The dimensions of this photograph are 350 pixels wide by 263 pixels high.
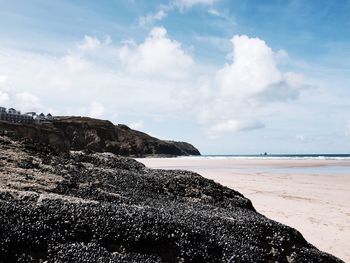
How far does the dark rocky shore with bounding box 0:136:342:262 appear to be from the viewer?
11.3ft

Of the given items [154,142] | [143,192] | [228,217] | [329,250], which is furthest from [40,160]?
[154,142]

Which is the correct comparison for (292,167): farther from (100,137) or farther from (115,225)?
(100,137)

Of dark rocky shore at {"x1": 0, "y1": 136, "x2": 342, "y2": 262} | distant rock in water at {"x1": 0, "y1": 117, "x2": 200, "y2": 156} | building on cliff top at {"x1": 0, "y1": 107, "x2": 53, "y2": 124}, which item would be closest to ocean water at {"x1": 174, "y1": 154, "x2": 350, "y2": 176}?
dark rocky shore at {"x1": 0, "y1": 136, "x2": 342, "y2": 262}

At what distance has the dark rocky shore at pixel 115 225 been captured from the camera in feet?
11.3

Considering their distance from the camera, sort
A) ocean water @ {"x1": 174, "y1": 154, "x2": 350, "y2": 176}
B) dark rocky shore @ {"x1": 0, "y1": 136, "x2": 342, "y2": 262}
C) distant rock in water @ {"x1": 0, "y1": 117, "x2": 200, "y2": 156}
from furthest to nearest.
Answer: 1. distant rock in water @ {"x1": 0, "y1": 117, "x2": 200, "y2": 156}
2. ocean water @ {"x1": 174, "y1": 154, "x2": 350, "y2": 176}
3. dark rocky shore @ {"x1": 0, "y1": 136, "x2": 342, "y2": 262}

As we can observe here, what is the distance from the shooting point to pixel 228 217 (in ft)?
14.4

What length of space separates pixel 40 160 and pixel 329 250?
21.0 ft

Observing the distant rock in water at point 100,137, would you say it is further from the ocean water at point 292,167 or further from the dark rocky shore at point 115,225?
the dark rocky shore at point 115,225

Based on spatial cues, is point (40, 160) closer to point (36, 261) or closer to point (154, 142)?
point (36, 261)

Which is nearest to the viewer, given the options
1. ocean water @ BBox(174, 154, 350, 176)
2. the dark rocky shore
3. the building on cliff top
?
the dark rocky shore

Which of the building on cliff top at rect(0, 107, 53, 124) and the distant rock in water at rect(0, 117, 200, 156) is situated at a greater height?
the building on cliff top at rect(0, 107, 53, 124)

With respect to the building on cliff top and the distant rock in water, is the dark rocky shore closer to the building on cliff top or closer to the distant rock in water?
the distant rock in water

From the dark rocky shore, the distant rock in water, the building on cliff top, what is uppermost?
the building on cliff top

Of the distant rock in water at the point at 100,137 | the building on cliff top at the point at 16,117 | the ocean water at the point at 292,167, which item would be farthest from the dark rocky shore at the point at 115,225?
the building on cliff top at the point at 16,117
